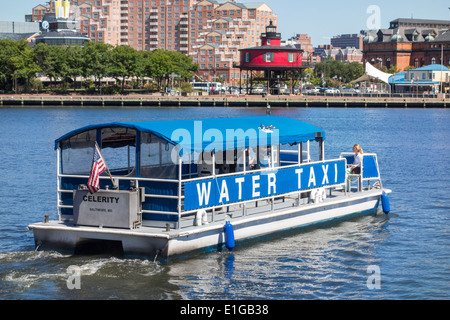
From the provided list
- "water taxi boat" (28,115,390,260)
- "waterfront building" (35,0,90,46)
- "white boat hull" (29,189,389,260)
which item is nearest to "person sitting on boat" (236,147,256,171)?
"water taxi boat" (28,115,390,260)

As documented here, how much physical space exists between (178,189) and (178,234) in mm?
1136

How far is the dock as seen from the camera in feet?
406

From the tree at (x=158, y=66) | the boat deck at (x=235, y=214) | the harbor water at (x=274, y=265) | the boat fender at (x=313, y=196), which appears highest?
the tree at (x=158, y=66)

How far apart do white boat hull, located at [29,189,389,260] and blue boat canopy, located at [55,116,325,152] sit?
2094 millimetres

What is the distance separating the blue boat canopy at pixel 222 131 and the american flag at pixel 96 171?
1.07 metres

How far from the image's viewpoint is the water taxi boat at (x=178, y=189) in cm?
1986

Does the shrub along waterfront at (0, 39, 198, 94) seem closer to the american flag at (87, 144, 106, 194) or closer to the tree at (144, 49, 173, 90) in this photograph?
the tree at (144, 49, 173, 90)

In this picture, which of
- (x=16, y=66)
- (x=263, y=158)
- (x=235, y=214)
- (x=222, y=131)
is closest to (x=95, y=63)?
(x=16, y=66)

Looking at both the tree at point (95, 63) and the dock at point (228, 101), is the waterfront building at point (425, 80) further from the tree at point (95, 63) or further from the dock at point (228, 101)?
the tree at point (95, 63)

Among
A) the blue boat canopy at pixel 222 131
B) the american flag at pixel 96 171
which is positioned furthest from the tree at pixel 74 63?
the american flag at pixel 96 171

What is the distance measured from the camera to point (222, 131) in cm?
2191

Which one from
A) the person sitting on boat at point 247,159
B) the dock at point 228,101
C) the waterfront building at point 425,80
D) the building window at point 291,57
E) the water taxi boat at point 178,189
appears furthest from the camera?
the waterfront building at point 425,80
